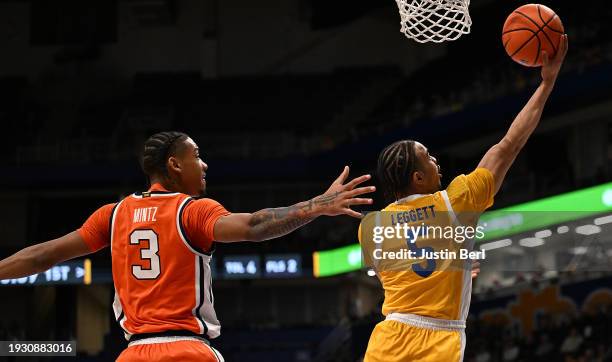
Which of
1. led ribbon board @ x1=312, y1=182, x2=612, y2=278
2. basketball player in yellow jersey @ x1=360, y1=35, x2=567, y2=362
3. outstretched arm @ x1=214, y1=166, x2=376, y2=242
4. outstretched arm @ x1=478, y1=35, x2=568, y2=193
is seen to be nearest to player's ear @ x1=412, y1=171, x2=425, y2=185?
basketball player in yellow jersey @ x1=360, y1=35, x2=567, y2=362

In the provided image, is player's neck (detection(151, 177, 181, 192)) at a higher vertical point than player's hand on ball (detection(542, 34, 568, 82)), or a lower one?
lower

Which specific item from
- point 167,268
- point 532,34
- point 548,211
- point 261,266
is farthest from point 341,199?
point 261,266

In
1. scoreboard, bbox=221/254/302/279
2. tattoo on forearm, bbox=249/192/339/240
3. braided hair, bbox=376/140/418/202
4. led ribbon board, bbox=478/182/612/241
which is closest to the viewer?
tattoo on forearm, bbox=249/192/339/240

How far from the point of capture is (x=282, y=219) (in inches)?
157

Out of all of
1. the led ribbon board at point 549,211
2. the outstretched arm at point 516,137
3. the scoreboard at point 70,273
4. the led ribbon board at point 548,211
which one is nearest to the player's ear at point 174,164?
the outstretched arm at point 516,137

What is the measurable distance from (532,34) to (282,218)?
220 centimetres

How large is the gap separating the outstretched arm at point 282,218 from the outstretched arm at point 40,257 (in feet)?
2.57

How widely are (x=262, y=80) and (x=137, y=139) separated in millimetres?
5327

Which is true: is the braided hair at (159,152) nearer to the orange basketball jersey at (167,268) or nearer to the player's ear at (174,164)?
the player's ear at (174,164)

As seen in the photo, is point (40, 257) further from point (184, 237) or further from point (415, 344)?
point (415, 344)

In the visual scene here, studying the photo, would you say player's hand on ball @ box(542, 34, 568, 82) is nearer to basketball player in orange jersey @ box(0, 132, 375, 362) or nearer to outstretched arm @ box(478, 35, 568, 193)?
outstretched arm @ box(478, 35, 568, 193)

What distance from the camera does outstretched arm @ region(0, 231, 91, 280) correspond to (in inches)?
171

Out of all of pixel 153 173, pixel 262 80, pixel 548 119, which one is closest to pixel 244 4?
pixel 262 80

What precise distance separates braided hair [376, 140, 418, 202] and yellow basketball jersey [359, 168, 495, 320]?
0.10 m
